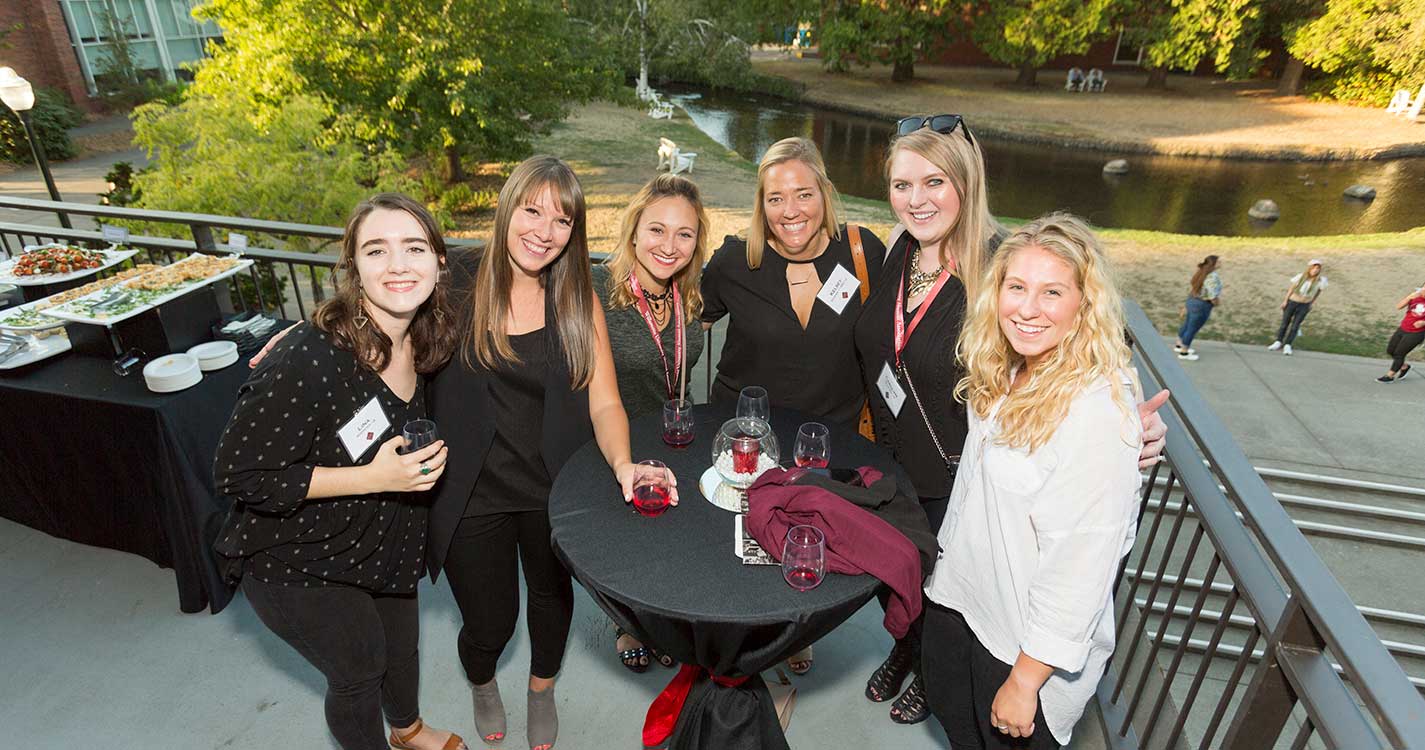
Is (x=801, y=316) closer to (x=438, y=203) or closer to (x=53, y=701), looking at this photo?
(x=53, y=701)

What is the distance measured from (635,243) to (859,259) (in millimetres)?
868

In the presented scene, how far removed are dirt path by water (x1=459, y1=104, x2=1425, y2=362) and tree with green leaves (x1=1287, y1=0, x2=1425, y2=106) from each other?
52.3 ft

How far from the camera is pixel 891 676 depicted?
9.29 ft

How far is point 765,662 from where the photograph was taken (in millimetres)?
1971

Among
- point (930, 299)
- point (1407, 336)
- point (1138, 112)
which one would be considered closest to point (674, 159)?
point (1407, 336)

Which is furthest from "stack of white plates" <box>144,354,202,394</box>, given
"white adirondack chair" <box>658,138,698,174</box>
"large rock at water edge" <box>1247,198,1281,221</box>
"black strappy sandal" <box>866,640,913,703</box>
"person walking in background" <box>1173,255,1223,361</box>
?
"large rock at water edge" <box>1247,198,1281,221</box>

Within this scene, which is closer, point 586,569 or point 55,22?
point 586,569

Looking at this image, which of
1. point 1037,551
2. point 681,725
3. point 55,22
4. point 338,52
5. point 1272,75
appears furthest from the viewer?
point 1272,75

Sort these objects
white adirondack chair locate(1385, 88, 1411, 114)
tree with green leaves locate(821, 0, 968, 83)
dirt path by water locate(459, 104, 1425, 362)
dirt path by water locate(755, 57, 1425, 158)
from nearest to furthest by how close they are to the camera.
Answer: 1. dirt path by water locate(459, 104, 1425, 362)
2. dirt path by water locate(755, 57, 1425, 158)
3. white adirondack chair locate(1385, 88, 1411, 114)
4. tree with green leaves locate(821, 0, 968, 83)

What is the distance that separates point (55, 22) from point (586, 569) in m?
29.1

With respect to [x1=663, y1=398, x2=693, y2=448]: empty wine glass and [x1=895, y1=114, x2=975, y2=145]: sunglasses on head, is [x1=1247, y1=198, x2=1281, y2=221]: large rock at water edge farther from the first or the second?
[x1=663, y1=398, x2=693, y2=448]: empty wine glass

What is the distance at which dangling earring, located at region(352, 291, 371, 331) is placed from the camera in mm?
1966

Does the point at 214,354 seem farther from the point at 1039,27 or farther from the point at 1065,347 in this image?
the point at 1039,27

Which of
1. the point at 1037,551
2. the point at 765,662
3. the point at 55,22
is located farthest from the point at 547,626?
the point at 55,22
